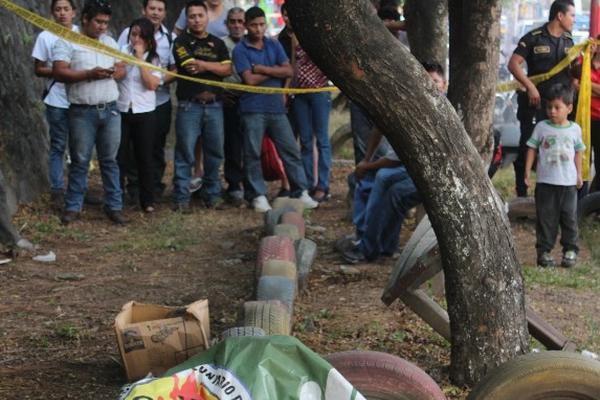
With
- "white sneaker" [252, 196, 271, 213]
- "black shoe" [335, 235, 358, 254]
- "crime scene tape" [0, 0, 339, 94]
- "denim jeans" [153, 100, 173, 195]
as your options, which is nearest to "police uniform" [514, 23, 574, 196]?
"crime scene tape" [0, 0, 339, 94]

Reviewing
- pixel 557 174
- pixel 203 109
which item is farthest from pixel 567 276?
pixel 203 109

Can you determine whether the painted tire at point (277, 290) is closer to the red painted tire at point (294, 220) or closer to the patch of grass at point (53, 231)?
the red painted tire at point (294, 220)

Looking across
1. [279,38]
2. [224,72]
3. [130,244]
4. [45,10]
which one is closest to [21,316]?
[130,244]

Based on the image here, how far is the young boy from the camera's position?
28.4ft

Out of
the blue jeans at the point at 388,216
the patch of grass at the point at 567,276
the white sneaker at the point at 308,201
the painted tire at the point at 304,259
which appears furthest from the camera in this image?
the white sneaker at the point at 308,201

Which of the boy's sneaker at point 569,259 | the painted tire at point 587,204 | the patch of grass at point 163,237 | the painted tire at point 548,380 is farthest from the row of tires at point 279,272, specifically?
the painted tire at point 587,204

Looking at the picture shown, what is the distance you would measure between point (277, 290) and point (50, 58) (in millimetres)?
4647

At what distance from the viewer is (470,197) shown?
5.29m

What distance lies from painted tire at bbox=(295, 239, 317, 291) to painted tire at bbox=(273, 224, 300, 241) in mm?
250

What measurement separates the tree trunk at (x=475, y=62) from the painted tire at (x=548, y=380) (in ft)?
11.3

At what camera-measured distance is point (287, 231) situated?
8727 millimetres

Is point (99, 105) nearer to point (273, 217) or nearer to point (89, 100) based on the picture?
point (89, 100)

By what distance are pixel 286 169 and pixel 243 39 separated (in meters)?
1.40

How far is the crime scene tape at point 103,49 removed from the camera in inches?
378
